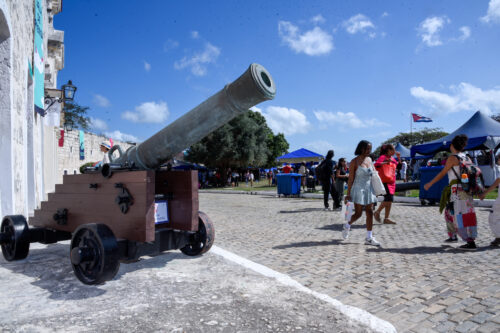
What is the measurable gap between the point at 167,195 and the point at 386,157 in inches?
209

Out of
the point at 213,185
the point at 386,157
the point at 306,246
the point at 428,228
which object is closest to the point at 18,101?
the point at 306,246

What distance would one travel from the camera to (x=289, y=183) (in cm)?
1586

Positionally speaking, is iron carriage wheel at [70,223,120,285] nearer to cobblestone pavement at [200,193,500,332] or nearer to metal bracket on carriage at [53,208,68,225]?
metal bracket on carriage at [53,208,68,225]

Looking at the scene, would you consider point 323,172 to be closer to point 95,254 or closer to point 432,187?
point 432,187

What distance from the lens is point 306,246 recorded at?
17.0 feet

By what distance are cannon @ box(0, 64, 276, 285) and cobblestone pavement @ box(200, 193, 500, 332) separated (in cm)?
144

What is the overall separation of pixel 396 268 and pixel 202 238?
2.36 m

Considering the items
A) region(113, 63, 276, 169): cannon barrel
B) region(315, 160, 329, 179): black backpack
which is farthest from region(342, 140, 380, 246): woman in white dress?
region(315, 160, 329, 179): black backpack

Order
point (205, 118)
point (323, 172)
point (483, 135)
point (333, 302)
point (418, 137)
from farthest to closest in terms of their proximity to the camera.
Answer: point (418, 137) → point (483, 135) → point (323, 172) → point (205, 118) → point (333, 302)

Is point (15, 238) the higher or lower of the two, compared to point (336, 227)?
higher

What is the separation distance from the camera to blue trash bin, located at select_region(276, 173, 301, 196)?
1583cm

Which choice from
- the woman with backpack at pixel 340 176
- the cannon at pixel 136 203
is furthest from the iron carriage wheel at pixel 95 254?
the woman with backpack at pixel 340 176

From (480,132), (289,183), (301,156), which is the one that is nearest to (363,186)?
(289,183)

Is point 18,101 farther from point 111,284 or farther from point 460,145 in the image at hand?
point 460,145
